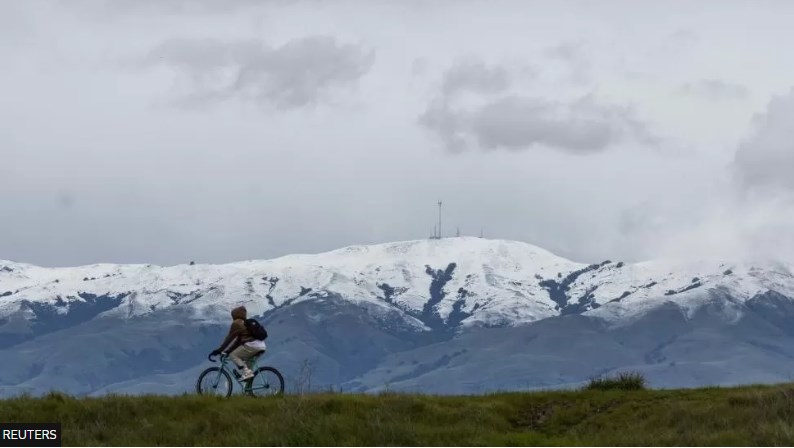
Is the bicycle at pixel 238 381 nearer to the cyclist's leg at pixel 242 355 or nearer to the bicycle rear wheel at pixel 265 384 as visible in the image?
the bicycle rear wheel at pixel 265 384

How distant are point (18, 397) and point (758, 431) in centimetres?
2058

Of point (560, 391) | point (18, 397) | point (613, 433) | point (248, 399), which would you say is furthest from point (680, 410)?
point (18, 397)

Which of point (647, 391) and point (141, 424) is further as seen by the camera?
point (647, 391)

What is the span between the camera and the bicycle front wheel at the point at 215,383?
33.6m

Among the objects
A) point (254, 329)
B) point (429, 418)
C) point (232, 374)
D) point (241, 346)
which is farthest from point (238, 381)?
point (429, 418)

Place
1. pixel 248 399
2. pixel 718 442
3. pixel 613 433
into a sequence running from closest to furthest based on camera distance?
pixel 718 442, pixel 613 433, pixel 248 399

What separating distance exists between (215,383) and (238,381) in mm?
1023

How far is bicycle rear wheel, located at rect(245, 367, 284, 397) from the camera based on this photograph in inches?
1310

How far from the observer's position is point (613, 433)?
28781mm

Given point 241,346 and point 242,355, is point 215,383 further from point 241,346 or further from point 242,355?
point 241,346

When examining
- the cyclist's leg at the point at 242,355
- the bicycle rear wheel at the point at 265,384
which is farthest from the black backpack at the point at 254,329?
the bicycle rear wheel at the point at 265,384

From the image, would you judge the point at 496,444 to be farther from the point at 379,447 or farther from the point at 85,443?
the point at 85,443

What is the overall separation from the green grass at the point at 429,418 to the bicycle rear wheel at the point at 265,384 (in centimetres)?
92

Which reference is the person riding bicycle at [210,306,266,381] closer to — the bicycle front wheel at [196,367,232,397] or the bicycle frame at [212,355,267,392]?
the bicycle frame at [212,355,267,392]
